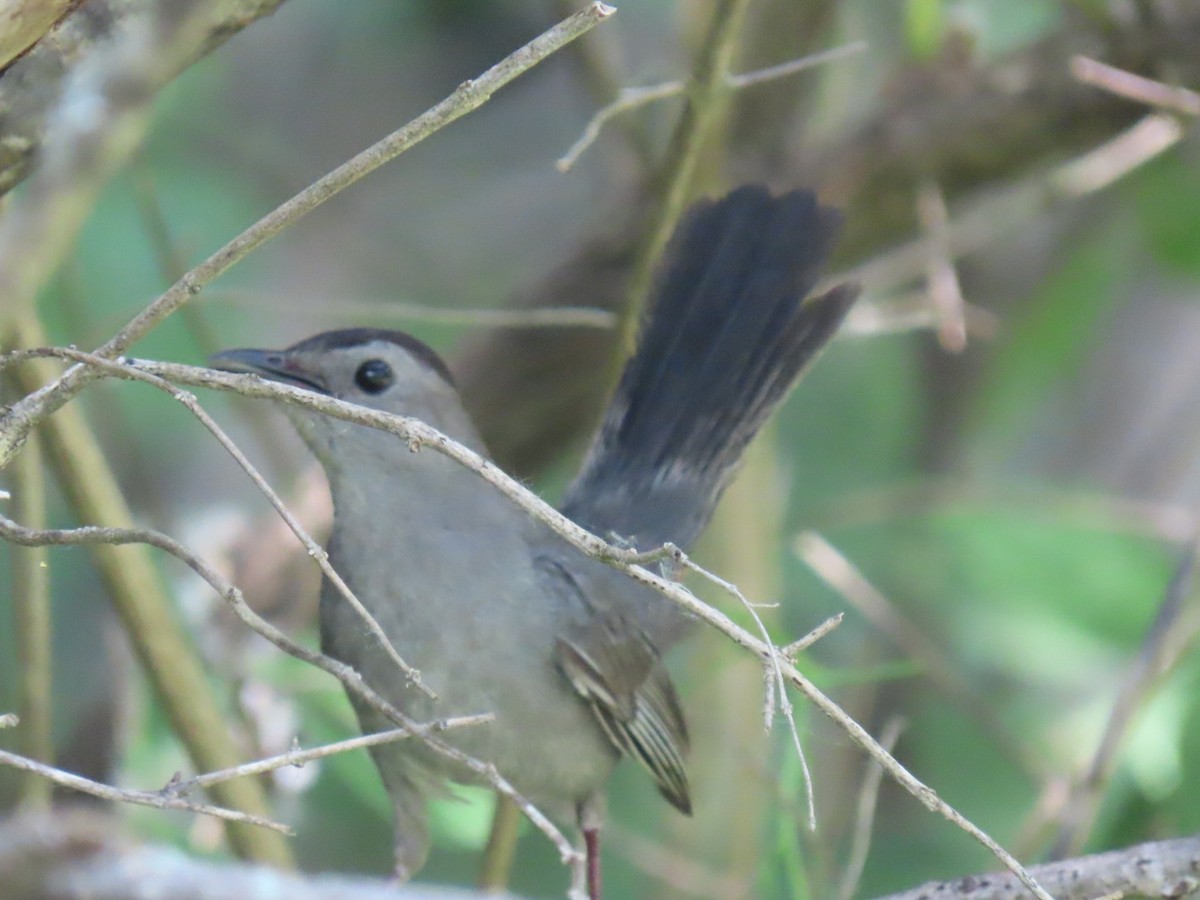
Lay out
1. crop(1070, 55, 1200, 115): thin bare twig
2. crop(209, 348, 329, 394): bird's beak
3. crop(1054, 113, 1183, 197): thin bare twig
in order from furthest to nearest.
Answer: crop(1054, 113, 1183, 197): thin bare twig
crop(1070, 55, 1200, 115): thin bare twig
crop(209, 348, 329, 394): bird's beak

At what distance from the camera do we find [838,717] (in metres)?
1.62

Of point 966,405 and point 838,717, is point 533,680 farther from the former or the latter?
point 966,405

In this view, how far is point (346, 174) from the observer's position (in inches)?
63.1

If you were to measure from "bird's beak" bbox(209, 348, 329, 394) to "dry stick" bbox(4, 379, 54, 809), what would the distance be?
0.43 m

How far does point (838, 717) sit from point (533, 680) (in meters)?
1.25

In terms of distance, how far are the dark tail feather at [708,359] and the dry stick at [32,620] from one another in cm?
108

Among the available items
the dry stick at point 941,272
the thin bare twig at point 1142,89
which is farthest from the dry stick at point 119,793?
the thin bare twig at point 1142,89

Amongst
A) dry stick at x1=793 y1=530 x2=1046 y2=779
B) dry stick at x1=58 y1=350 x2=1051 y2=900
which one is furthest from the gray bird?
dry stick at x1=58 y1=350 x2=1051 y2=900

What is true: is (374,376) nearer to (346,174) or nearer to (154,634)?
(154,634)

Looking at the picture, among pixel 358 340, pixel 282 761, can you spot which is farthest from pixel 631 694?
pixel 282 761

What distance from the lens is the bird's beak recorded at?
2.85 meters

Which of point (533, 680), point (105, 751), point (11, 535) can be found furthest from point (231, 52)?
point (11, 535)

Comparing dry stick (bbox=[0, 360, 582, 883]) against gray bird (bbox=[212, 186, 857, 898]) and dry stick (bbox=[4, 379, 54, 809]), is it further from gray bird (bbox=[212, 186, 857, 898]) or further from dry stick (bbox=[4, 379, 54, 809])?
gray bird (bbox=[212, 186, 857, 898])

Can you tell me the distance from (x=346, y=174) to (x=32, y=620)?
1.23 meters
